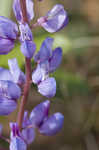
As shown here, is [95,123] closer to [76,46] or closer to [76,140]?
[76,140]

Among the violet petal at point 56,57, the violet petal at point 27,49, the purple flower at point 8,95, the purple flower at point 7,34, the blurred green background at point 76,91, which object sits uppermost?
the purple flower at point 7,34

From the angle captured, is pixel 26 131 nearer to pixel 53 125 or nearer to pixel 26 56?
pixel 53 125

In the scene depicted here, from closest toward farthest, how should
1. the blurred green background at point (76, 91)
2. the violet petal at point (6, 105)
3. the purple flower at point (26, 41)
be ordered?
the purple flower at point (26, 41) → the violet petal at point (6, 105) → the blurred green background at point (76, 91)

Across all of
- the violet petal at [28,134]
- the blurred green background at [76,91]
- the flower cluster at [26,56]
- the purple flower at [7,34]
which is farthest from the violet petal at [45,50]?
the blurred green background at [76,91]

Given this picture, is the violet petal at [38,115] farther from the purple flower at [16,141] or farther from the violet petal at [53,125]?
the purple flower at [16,141]

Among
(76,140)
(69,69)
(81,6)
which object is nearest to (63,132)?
(76,140)

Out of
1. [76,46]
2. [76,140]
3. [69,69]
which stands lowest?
[76,140]

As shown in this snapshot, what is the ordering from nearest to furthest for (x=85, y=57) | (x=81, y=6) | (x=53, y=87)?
(x=53, y=87) < (x=85, y=57) < (x=81, y=6)

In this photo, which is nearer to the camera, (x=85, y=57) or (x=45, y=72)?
(x=45, y=72)
